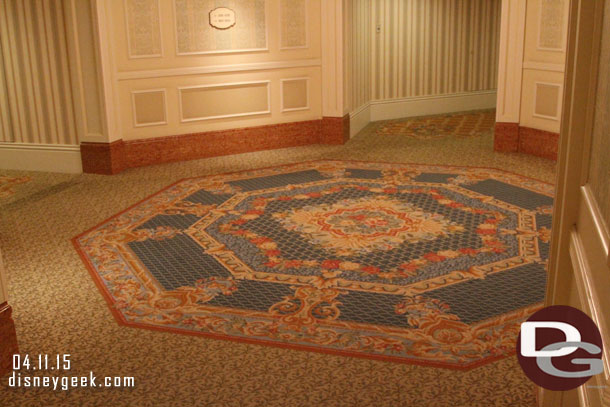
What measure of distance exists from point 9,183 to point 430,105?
6012 mm

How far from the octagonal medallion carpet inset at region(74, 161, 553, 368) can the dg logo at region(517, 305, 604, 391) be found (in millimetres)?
867

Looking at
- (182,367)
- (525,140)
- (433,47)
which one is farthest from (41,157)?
(433,47)

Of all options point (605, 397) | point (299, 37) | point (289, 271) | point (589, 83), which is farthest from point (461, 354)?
point (299, 37)

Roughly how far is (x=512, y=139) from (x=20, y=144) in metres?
5.26

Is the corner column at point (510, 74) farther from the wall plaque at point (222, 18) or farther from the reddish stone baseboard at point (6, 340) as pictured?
the reddish stone baseboard at point (6, 340)

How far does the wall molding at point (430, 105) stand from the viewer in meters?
9.48

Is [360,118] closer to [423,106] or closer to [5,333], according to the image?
[423,106]

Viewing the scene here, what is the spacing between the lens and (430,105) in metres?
9.86

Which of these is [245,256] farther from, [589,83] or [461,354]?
[589,83]

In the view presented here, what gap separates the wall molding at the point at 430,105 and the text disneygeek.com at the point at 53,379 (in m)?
6.90

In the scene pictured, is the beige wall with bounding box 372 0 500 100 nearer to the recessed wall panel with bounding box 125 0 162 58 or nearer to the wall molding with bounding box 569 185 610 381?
the recessed wall panel with bounding box 125 0 162 58

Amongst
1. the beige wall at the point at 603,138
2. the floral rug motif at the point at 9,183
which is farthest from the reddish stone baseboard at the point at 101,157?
the beige wall at the point at 603,138

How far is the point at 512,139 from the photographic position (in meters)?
7.21

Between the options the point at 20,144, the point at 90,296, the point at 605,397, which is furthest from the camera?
the point at 20,144
